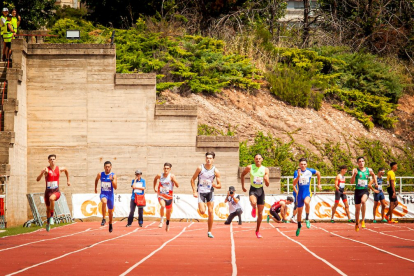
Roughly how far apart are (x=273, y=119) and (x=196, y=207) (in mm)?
9453

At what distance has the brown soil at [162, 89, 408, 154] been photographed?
117 ft

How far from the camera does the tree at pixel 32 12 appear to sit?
38.2 m

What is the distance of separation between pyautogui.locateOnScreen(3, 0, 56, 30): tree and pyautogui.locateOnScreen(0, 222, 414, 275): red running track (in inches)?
844

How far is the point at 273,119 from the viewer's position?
3722cm

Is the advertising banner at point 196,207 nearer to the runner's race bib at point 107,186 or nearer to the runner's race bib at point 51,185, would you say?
the runner's race bib at point 51,185

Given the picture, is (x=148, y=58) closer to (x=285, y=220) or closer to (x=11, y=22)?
(x=11, y=22)

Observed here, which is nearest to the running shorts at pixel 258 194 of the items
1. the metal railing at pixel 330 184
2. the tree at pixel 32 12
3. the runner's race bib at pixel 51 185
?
the runner's race bib at pixel 51 185

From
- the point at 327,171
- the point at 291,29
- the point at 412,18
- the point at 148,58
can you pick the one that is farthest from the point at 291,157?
the point at 412,18

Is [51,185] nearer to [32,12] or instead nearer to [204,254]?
[204,254]

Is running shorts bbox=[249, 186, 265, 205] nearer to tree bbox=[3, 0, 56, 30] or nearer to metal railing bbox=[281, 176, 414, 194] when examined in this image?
metal railing bbox=[281, 176, 414, 194]

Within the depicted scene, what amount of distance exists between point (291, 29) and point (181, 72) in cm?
1266

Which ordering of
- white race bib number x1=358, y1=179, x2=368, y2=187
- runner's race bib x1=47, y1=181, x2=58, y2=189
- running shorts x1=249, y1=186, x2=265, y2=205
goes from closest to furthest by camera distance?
running shorts x1=249, y1=186, x2=265, y2=205 → runner's race bib x1=47, y1=181, x2=58, y2=189 → white race bib number x1=358, y1=179, x2=368, y2=187

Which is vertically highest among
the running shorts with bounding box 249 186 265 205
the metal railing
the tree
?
the tree

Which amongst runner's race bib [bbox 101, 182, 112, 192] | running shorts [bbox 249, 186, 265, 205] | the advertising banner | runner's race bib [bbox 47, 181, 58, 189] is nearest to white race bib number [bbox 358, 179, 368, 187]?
running shorts [bbox 249, 186, 265, 205]
